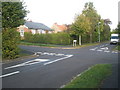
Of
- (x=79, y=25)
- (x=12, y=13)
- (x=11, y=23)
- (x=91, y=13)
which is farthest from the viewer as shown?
(x=91, y=13)

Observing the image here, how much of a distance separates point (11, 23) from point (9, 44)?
12.4 ft

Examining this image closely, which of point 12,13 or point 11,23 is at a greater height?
point 12,13

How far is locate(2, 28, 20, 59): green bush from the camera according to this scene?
15.0 meters

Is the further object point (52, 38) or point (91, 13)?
point (91, 13)

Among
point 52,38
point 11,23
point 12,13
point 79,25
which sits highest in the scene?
point 12,13

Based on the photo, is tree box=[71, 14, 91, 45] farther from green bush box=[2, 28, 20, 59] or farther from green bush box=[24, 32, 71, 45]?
green bush box=[2, 28, 20, 59]

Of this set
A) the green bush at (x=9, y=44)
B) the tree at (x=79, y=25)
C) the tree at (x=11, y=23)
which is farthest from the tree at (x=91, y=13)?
the green bush at (x=9, y=44)

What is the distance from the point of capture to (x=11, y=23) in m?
18.2

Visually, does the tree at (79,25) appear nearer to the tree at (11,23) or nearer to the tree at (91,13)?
the tree at (91,13)

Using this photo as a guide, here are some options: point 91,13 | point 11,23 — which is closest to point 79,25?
point 91,13

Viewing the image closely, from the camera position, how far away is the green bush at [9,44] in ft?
49.4

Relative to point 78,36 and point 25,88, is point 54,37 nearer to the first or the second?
point 78,36

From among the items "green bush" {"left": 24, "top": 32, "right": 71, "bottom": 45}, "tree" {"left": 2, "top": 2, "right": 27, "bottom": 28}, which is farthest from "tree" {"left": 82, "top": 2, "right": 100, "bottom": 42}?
"tree" {"left": 2, "top": 2, "right": 27, "bottom": 28}

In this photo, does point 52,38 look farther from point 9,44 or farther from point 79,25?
point 9,44
